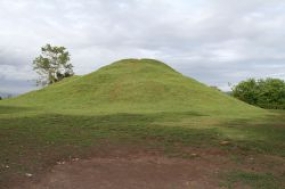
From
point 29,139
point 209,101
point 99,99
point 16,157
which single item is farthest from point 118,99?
point 16,157

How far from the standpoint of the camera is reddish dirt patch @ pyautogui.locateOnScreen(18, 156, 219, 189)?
7.15 metres

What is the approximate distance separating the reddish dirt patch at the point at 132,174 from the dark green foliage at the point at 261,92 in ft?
136

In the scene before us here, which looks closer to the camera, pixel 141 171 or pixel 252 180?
pixel 252 180

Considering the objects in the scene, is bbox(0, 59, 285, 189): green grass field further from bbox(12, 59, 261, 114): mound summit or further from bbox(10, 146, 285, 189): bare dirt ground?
bbox(12, 59, 261, 114): mound summit

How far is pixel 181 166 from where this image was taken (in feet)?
28.6

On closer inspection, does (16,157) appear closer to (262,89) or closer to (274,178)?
(274,178)

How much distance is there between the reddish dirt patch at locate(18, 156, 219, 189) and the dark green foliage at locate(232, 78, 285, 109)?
41.4 meters

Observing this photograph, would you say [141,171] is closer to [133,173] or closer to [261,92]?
[133,173]

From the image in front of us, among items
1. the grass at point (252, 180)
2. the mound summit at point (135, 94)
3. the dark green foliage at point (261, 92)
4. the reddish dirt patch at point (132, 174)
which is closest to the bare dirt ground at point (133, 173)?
the reddish dirt patch at point (132, 174)

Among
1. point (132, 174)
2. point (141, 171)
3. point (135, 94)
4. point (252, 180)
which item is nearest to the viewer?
point (252, 180)

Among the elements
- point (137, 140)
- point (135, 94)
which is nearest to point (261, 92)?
point (135, 94)

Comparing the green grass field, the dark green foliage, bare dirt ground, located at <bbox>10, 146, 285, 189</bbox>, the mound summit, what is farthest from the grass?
the dark green foliage

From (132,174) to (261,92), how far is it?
1758 inches

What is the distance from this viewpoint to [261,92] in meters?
50.3
